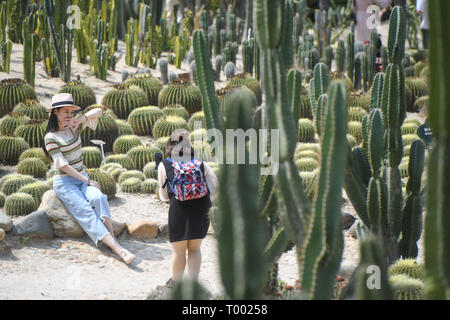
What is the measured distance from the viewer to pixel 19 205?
6.34 metres

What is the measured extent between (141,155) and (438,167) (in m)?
6.46

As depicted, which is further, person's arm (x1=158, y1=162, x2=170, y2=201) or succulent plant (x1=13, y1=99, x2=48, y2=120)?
succulent plant (x1=13, y1=99, x2=48, y2=120)

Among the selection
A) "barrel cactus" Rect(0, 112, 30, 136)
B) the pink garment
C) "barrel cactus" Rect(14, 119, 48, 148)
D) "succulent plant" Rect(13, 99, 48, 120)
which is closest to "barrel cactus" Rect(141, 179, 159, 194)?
"barrel cactus" Rect(14, 119, 48, 148)

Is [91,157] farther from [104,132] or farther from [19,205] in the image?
[19,205]

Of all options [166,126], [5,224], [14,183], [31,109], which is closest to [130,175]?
[14,183]

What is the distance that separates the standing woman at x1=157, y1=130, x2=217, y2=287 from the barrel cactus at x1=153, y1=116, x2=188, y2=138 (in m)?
4.37

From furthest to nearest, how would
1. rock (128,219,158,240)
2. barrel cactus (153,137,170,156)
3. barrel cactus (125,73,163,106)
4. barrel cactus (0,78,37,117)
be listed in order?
barrel cactus (125,73,163,106) → barrel cactus (0,78,37,117) → barrel cactus (153,137,170,156) → rock (128,219,158,240)

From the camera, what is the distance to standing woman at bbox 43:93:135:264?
5.48 m

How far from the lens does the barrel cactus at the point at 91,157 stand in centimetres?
796

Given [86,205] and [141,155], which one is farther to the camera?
[141,155]

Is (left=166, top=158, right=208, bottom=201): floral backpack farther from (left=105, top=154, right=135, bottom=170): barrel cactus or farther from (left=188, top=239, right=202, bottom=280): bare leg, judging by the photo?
(left=105, top=154, right=135, bottom=170): barrel cactus

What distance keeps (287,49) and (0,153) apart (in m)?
5.70

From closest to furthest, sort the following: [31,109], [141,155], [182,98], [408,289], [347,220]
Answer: [408,289] → [347,220] → [141,155] → [31,109] → [182,98]

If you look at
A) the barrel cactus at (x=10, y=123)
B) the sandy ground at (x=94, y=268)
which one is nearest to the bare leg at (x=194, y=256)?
the sandy ground at (x=94, y=268)
